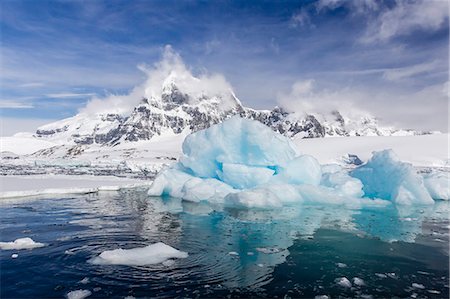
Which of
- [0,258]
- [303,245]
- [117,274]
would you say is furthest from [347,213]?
[0,258]

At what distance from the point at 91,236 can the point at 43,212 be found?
14.7ft

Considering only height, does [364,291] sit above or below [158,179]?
below

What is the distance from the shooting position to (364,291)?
6.28 meters

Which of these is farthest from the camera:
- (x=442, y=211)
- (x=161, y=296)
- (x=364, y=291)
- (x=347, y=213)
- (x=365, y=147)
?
(x=365, y=147)

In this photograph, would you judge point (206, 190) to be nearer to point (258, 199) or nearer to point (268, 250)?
point (258, 199)

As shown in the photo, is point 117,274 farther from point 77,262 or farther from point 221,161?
point 221,161

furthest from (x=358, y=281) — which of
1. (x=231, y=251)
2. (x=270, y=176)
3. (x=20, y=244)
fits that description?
(x=270, y=176)

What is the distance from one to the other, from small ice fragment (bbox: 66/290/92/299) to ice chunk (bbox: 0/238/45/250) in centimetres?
317

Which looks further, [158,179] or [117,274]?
[158,179]

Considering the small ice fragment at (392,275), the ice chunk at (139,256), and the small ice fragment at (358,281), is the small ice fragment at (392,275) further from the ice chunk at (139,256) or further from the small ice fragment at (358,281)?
the ice chunk at (139,256)

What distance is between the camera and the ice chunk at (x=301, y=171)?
1833 cm

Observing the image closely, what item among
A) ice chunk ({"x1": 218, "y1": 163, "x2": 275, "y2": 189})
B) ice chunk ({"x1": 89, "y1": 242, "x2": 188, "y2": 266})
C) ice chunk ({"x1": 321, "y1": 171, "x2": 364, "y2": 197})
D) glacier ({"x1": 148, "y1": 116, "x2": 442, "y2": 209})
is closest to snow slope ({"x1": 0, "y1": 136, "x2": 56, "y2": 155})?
glacier ({"x1": 148, "y1": 116, "x2": 442, "y2": 209})

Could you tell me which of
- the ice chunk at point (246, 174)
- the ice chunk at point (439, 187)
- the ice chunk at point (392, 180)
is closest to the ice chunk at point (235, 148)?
the ice chunk at point (246, 174)

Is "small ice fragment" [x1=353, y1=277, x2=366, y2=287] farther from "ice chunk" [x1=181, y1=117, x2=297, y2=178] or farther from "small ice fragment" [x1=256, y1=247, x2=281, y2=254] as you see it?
"ice chunk" [x1=181, y1=117, x2=297, y2=178]
